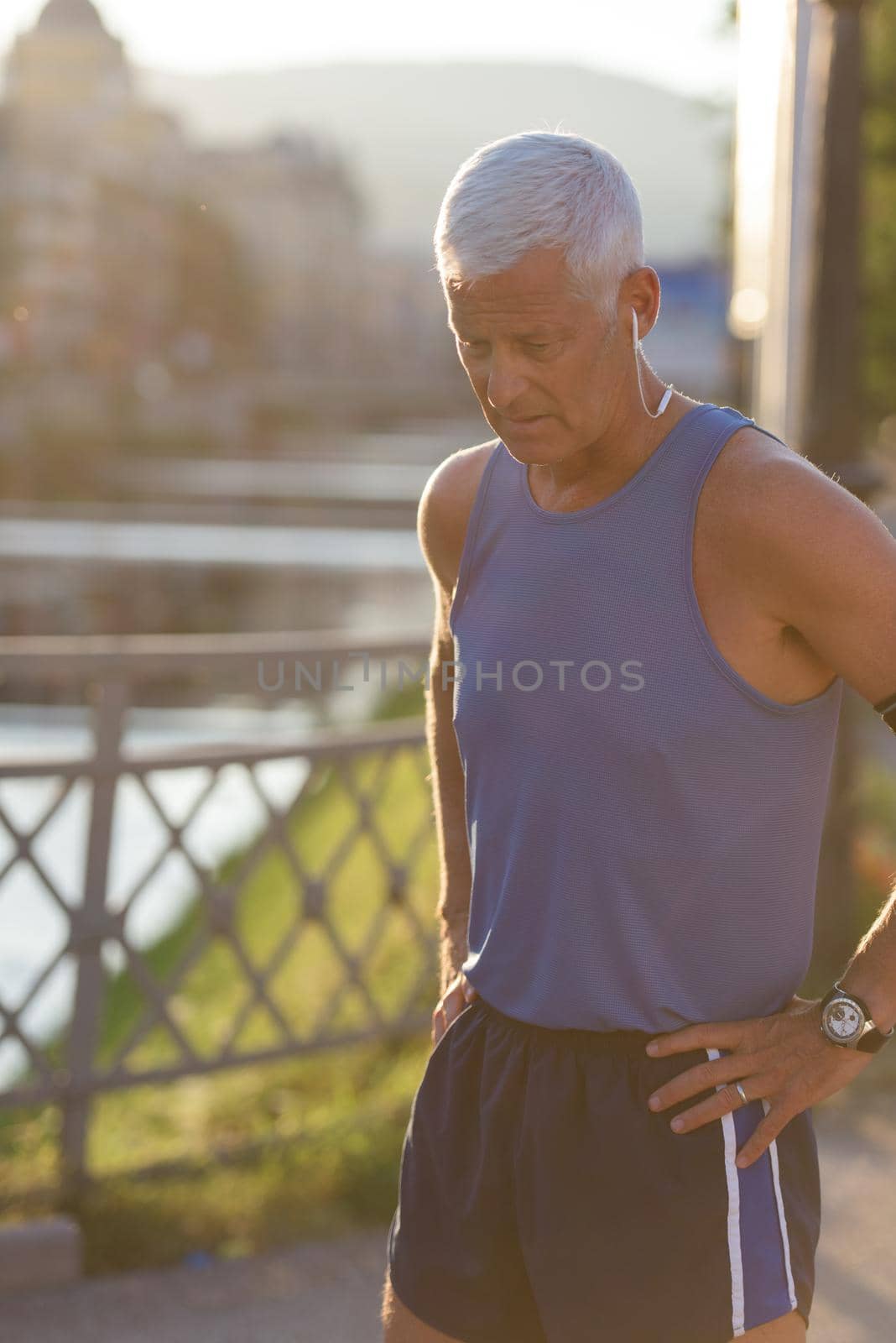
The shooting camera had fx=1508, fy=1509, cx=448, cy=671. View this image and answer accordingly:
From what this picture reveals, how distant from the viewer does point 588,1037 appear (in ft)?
5.21

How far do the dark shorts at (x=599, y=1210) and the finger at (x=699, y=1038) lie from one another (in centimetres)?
2

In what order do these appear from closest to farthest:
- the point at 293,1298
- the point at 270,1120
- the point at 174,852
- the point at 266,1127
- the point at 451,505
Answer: the point at 451,505 < the point at 293,1298 < the point at 174,852 < the point at 266,1127 < the point at 270,1120

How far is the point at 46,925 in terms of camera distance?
6.30m

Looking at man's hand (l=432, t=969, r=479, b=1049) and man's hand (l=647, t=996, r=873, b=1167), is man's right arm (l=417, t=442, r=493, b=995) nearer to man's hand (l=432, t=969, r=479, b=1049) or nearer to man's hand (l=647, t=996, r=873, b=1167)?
man's hand (l=432, t=969, r=479, b=1049)

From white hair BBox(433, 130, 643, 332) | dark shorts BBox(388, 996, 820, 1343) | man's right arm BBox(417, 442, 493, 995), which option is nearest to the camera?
white hair BBox(433, 130, 643, 332)

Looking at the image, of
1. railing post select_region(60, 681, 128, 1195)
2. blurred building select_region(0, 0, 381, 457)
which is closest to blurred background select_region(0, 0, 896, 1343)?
railing post select_region(60, 681, 128, 1195)

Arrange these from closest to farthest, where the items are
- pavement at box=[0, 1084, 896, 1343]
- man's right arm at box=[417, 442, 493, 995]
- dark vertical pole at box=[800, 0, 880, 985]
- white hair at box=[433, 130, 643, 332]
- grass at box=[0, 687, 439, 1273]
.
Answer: white hair at box=[433, 130, 643, 332]
man's right arm at box=[417, 442, 493, 995]
pavement at box=[0, 1084, 896, 1343]
grass at box=[0, 687, 439, 1273]
dark vertical pole at box=[800, 0, 880, 985]

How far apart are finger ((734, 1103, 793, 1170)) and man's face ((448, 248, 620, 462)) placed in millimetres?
708

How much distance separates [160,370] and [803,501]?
4499cm

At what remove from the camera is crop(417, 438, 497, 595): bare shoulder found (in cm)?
179

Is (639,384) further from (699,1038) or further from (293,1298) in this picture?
(293,1298)

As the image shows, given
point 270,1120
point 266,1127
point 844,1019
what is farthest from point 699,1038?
point 270,1120

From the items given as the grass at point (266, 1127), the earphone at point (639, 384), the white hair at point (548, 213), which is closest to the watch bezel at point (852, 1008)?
the earphone at point (639, 384)

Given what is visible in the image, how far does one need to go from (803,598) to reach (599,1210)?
0.66 metres
